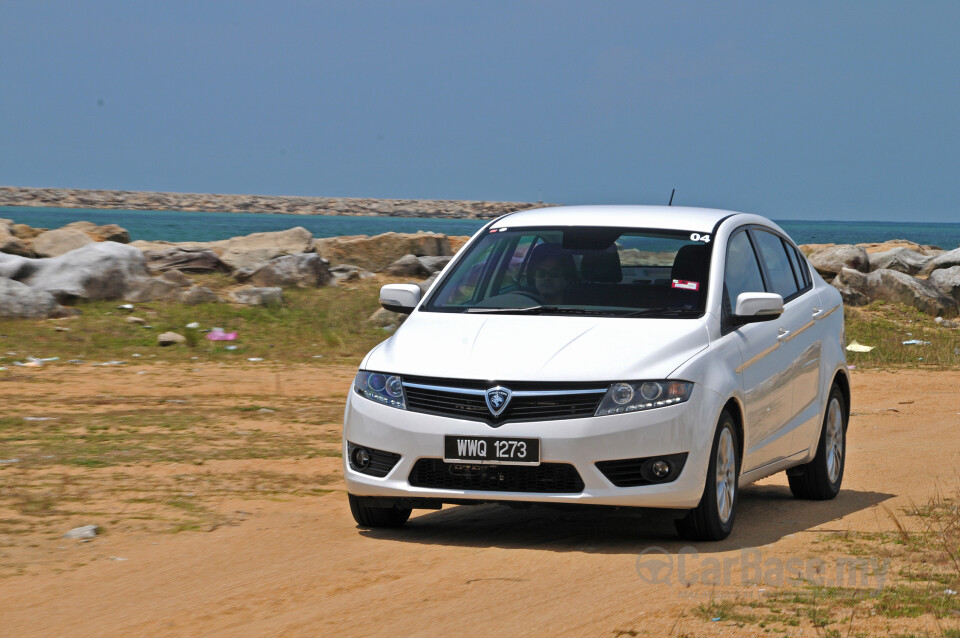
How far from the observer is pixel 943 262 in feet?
107

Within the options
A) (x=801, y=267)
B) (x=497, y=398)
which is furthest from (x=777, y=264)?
(x=497, y=398)

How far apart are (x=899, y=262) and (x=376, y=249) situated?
13.4m

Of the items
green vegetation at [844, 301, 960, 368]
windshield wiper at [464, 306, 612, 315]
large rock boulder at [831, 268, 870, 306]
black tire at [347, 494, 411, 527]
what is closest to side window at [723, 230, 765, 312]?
windshield wiper at [464, 306, 612, 315]

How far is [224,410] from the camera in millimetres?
→ 12180

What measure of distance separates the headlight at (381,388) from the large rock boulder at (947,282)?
73.6 feet

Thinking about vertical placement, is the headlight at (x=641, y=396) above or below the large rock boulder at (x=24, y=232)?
above

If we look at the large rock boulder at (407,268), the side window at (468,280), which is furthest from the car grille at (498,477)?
the large rock boulder at (407,268)

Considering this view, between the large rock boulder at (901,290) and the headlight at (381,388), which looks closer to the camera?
the headlight at (381,388)

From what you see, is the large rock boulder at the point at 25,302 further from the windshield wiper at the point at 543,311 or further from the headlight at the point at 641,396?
the headlight at the point at 641,396

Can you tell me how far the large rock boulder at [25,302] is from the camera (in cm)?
1838

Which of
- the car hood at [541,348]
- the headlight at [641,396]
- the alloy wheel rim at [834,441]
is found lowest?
the alloy wheel rim at [834,441]

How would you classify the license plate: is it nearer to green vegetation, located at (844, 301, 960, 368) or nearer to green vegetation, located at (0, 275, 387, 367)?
green vegetation, located at (0, 275, 387, 367)

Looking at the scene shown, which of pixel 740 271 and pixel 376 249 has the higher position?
pixel 740 271

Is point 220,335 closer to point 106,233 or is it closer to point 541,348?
point 541,348
